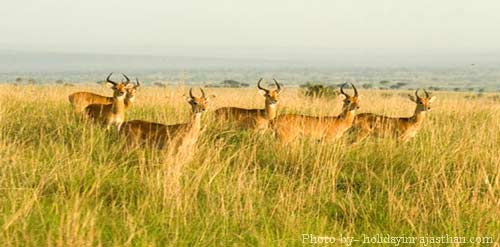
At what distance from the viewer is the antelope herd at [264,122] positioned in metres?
7.62

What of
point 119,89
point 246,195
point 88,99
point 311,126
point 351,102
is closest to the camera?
point 246,195

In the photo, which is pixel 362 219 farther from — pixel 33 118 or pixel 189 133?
pixel 33 118

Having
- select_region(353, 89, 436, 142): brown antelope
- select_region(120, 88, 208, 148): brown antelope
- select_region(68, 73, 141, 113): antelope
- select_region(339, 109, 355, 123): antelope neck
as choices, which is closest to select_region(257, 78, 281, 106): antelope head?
select_region(339, 109, 355, 123): antelope neck

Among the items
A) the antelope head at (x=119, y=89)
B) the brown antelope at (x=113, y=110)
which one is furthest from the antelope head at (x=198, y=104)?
the antelope head at (x=119, y=89)

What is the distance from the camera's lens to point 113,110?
33.1 feet

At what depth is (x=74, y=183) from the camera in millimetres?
5020

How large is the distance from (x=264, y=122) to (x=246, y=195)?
553 cm

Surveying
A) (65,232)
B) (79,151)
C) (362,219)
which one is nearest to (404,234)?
(362,219)

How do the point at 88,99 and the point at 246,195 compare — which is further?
the point at 88,99

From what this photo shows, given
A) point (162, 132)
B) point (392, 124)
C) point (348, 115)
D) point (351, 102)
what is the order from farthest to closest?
point (351, 102) → point (348, 115) → point (392, 124) → point (162, 132)

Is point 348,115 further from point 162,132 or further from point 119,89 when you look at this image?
point 119,89

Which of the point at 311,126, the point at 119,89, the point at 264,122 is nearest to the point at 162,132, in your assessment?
the point at 311,126

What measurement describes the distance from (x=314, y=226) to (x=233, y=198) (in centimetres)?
72

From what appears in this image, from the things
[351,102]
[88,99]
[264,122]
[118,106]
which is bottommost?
[264,122]
